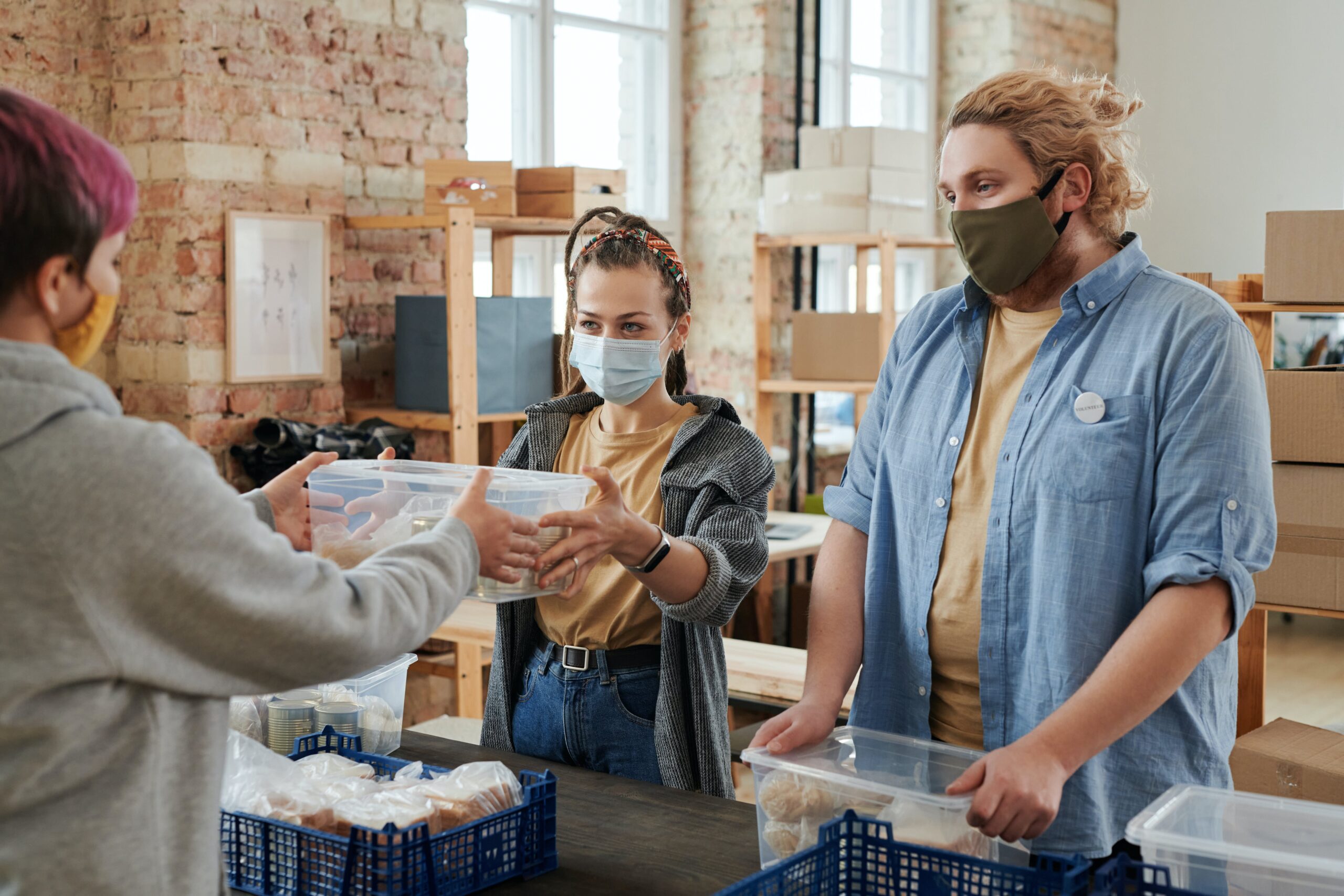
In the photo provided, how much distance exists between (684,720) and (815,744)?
1.03 ft

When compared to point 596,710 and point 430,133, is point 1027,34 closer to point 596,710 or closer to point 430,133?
point 430,133

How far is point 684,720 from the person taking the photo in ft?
5.70

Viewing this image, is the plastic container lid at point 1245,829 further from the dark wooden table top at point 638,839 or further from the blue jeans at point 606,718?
the blue jeans at point 606,718

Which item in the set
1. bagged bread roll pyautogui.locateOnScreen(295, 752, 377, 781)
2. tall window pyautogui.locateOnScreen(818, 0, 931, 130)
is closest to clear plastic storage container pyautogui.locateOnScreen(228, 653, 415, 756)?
bagged bread roll pyautogui.locateOnScreen(295, 752, 377, 781)

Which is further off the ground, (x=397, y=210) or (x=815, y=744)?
(x=397, y=210)

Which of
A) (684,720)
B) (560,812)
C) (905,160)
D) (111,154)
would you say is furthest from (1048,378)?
(905,160)

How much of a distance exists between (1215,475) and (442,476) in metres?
0.85

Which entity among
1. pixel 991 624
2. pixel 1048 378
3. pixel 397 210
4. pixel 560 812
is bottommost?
pixel 560 812

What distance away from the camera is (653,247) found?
186 centimetres

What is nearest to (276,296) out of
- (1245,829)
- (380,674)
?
(380,674)

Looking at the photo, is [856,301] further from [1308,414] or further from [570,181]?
[1308,414]

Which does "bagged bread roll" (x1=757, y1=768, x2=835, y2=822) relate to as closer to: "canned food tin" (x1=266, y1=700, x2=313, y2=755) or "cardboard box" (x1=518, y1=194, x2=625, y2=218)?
"canned food tin" (x1=266, y1=700, x2=313, y2=755)

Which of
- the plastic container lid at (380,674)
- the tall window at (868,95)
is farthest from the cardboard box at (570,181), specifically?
the plastic container lid at (380,674)

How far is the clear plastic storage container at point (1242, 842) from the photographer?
104 centimetres
